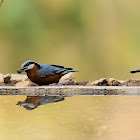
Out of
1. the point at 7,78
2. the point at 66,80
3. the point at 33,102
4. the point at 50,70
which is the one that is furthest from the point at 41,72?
the point at 33,102

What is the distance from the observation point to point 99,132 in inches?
127

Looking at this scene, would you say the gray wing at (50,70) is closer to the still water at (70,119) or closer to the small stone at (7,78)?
the small stone at (7,78)

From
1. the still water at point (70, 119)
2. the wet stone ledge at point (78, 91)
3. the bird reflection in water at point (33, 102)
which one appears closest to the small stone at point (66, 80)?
the wet stone ledge at point (78, 91)

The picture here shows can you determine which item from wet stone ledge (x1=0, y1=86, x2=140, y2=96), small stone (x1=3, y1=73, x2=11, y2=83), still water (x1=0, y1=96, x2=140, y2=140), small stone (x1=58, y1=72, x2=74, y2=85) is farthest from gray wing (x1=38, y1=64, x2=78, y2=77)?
still water (x1=0, y1=96, x2=140, y2=140)

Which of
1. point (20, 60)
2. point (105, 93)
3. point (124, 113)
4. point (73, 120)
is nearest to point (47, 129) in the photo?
point (73, 120)

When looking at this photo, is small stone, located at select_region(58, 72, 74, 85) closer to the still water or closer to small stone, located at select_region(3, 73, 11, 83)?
small stone, located at select_region(3, 73, 11, 83)

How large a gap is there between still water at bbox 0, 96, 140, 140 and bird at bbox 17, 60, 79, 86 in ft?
4.36

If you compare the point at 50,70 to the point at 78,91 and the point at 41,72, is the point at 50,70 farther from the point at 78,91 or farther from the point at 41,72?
the point at 78,91

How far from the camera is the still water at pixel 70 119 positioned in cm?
313

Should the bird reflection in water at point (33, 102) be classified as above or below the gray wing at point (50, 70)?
below

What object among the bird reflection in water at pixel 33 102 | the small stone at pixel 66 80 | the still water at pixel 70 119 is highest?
the small stone at pixel 66 80

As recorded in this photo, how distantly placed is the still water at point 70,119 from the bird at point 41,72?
133 centimetres

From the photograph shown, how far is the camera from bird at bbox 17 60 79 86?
691 cm

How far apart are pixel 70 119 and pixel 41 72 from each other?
3.13 m
